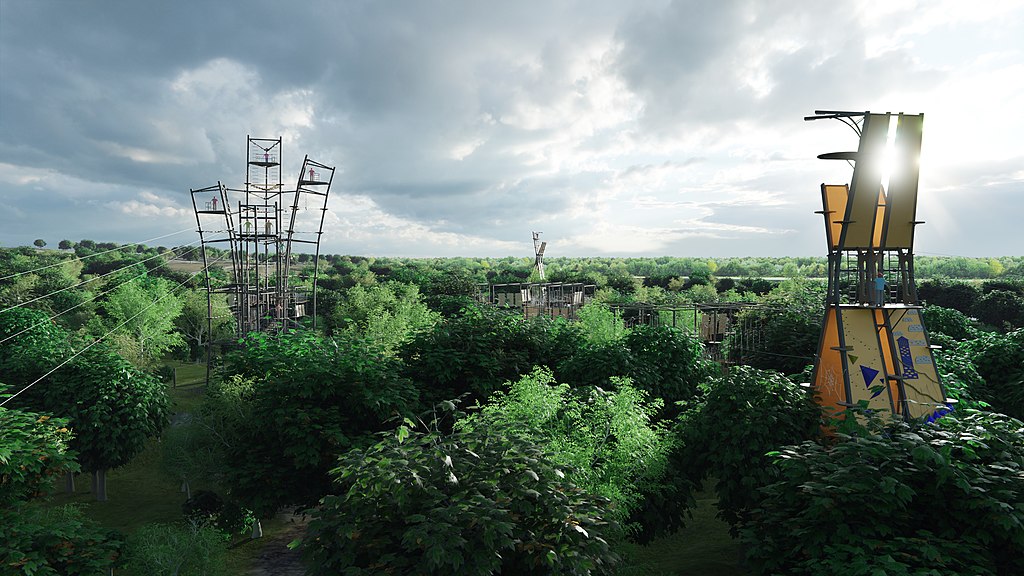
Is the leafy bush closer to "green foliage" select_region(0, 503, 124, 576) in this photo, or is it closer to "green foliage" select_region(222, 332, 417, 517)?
"green foliage" select_region(222, 332, 417, 517)

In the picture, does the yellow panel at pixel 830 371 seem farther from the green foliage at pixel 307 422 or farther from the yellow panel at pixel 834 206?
the green foliage at pixel 307 422

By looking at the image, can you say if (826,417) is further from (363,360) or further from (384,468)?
(363,360)

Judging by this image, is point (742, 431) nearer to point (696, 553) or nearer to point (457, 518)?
point (696, 553)

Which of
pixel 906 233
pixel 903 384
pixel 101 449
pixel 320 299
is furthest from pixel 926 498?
pixel 320 299

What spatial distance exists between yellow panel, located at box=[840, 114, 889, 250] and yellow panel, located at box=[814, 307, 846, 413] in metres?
1.96

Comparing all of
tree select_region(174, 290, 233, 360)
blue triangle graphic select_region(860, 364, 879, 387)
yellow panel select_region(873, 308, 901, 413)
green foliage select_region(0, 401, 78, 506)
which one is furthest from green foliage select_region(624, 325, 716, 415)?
tree select_region(174, 290, 233, 360)

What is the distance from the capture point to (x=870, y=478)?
27.8ft

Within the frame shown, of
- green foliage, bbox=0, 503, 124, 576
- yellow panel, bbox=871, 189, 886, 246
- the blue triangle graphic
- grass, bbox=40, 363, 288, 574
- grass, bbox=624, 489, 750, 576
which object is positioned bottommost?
grass, bbox=40, 363, 288, 574

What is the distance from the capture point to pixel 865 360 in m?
13.8

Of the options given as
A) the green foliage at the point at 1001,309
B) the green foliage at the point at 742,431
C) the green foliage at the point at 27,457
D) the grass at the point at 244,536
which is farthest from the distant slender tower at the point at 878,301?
the green foliage at the point at 1001,309

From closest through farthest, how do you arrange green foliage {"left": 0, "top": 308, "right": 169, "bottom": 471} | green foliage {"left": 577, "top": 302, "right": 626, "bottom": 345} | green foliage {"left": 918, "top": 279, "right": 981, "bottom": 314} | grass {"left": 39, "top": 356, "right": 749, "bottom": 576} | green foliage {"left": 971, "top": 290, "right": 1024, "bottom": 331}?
1. grass {"left": 39, "top": 356, "right": 749, "bottom": 576}
2. green foliage {"left": 0, "top": 308, "right": 169, "bottom": 471}
3. green foliage {"left": 577, "top": 302, "right": 626, "bottom": 345}
4. green foliage {"left": 971, "top": 290, "right": 1024, "bottom": 331}
5. green foliage {"left": 918, "top": 279, "right": 981, "bottom": 314}

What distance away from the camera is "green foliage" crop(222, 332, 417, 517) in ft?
47.8

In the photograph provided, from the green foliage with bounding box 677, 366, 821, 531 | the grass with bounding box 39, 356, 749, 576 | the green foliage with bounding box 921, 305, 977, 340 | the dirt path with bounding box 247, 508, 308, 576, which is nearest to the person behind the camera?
the green foliage with bounding box 677, 366, 821, 531

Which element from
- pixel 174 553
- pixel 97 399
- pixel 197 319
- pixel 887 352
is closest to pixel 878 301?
pixel 887 352
